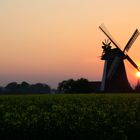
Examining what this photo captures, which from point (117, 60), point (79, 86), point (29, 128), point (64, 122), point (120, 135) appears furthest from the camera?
point (79, 86)

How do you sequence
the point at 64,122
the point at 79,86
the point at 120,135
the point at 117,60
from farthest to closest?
the point at 79,86 → the point at 117,60 → the point at 64,122 → the point at 120,135

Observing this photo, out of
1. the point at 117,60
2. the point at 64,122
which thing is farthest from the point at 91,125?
the point at 117,60

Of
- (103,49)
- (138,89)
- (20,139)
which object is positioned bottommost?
(20,139)

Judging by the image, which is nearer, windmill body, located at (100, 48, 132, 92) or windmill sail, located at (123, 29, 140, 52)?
windmill body, located at (100, 48, 132, 92)

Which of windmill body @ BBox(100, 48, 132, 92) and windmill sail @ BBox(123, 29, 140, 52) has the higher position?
windmill sail @ BBox(123, 29, 140, 52)

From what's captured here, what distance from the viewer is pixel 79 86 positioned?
91750 mm

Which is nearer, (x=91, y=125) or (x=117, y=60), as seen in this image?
(x=91, y=125)

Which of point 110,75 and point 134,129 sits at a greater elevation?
point 110,75

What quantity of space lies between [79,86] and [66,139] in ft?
247

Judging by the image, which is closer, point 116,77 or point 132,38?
point 116,77

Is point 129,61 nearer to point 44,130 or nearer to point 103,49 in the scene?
point 103,49

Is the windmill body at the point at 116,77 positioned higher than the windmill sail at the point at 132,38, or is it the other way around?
the windmill sail at the point at 132,38

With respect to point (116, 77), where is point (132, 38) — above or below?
above

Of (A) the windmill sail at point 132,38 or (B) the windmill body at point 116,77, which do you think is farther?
(A) the windmill sail at point 132,38
